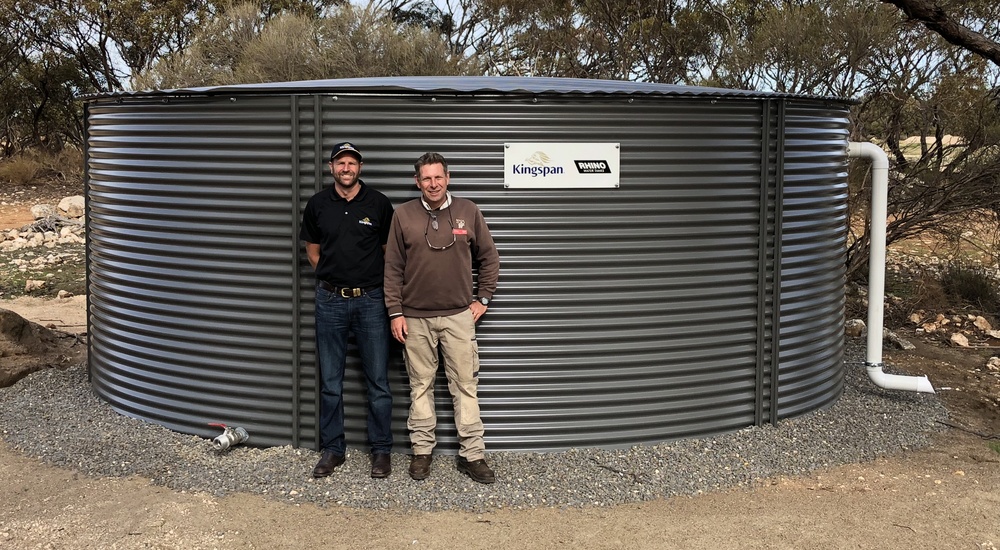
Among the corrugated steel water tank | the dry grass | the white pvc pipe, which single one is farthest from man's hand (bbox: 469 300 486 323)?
the dry grass

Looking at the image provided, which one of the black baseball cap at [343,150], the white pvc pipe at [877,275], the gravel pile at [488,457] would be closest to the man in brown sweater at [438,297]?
the gravel pile at [488,457]

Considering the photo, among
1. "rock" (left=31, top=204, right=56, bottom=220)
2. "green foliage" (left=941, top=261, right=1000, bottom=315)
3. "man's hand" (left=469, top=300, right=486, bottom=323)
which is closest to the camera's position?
"man's hand" (left=469, top=300, right=486, bottom=323)

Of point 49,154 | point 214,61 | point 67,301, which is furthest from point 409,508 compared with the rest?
point 49,154

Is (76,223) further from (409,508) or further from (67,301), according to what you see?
(409,508)

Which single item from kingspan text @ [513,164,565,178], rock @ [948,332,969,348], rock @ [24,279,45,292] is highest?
kingspan text @ [513,164,565,178]

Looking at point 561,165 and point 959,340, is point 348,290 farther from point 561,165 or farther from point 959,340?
point 959,340

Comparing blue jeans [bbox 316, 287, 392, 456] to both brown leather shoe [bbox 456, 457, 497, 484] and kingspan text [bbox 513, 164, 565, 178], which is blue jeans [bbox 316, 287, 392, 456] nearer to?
brown leather shoe [bbox 456, 457, 497, 484]

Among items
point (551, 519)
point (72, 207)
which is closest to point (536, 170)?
point (551, 519)

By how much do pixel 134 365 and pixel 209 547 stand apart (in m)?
2.39

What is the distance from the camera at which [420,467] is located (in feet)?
19.4

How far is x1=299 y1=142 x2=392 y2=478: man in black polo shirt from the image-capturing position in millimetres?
5797

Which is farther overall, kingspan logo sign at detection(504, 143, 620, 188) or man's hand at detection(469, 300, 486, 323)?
kingspan logo sign at detection(504, 143, 620, 188)

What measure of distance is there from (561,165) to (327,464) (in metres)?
2.39

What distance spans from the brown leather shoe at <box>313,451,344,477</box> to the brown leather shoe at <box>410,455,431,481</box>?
479mm
